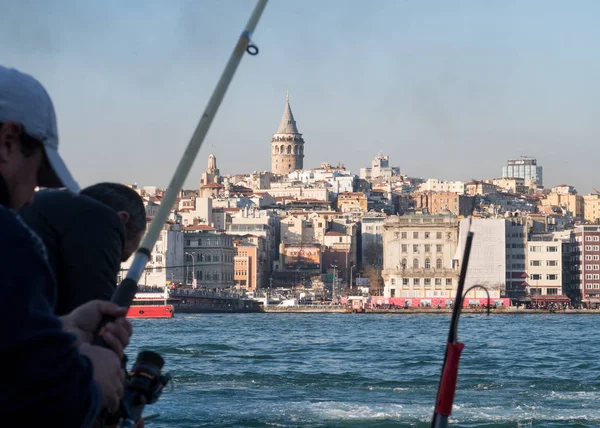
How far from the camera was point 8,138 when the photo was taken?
3.82ft

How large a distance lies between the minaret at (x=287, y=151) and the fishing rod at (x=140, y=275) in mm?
126503

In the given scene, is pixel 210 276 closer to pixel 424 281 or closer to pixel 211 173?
pixel 424 281

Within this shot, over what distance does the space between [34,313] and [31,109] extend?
0.83 feet

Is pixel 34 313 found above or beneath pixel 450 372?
above

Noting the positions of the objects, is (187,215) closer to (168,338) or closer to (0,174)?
(168,338)

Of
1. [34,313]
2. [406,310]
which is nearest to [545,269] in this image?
[406,310]

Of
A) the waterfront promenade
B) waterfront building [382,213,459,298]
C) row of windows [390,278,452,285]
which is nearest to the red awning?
the waterfront promenade

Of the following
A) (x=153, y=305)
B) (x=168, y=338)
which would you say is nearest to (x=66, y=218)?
(x=168, y=338)

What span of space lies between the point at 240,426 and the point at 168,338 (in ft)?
63.3

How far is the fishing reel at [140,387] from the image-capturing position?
4.79ft

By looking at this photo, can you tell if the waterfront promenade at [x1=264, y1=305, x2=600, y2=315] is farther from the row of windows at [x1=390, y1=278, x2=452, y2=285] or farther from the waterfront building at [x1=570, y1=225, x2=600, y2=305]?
the waterfront building at [x1=570, y1=225, x2=600, y2=305]

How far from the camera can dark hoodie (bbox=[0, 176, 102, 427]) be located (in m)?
1.01

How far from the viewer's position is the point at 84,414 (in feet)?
3.60

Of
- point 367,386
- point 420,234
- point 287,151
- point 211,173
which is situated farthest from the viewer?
point 287,151
